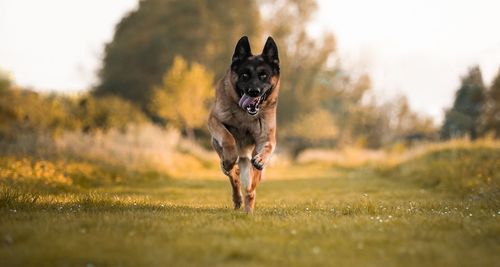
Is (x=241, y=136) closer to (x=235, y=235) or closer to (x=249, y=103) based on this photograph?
(x=249, y=103)

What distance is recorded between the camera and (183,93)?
109 ft

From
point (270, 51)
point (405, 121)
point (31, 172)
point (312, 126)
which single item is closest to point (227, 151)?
point (270, 51)

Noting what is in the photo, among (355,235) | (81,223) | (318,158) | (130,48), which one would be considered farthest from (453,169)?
(130,48)

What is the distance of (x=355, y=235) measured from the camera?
208 inches

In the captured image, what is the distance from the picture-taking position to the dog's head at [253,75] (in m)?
7.78

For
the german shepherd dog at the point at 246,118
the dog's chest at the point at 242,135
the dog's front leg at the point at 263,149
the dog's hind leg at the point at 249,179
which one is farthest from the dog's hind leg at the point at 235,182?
the dog's front leg at the point at 263,149

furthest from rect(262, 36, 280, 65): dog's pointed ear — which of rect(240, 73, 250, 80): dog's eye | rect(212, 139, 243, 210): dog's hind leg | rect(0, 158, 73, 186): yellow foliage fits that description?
rect(0, 158, 73, 186): yellow foliage

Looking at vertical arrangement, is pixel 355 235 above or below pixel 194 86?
below

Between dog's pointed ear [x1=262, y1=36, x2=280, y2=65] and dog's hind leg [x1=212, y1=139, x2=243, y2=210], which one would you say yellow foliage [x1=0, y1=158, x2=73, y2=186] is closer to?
dog's hind leg [x1=212, y1=139, x2=243, y2=210]

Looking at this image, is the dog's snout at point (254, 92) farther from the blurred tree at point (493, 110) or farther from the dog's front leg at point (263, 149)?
the blurred tree at point (493, 110)

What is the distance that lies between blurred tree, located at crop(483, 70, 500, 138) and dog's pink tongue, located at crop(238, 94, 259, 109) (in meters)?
20.0

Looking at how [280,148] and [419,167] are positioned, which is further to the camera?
[280,148]

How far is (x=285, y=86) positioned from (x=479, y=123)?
81.6ft

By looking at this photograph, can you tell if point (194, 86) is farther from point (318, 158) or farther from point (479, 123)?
point (479, 123)
